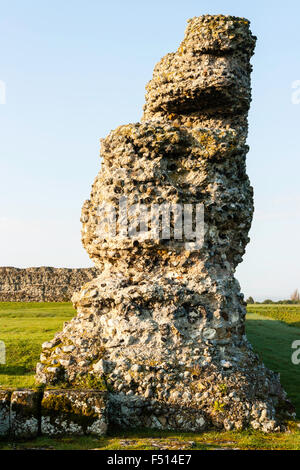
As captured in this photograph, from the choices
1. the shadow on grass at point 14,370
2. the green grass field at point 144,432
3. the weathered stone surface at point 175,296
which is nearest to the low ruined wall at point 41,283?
the green grass field at point 144,432

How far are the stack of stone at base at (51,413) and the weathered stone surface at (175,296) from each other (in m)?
0.66

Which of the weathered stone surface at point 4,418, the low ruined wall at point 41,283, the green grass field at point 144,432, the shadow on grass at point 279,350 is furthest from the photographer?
the low ruined wall at point 41,283

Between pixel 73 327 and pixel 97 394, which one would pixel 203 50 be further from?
pixel 97 394

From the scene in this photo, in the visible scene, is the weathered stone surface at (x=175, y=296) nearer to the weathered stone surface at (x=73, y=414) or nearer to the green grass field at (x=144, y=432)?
the green grass field at (x=144, y=432)

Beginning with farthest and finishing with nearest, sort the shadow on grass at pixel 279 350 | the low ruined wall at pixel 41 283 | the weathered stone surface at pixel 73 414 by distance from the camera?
the low ruined wall at pixel 41 283, the shadow on grass at pixel 279 350, the weathered stone surface at pixel 73 414

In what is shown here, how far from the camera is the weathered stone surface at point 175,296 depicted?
756 cm

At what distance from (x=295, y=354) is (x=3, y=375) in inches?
441

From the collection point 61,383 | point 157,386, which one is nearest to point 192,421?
point 157,386

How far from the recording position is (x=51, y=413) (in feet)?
22.3

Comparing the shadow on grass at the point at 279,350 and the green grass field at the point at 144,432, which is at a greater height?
the green grass field at the point at 144,432

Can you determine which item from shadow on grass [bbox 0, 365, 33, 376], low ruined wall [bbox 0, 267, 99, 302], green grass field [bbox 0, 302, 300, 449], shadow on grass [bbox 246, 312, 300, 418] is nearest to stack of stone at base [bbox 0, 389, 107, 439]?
green grass field [bbox 0, 302, 300, 449]

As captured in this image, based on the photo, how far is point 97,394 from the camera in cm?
695

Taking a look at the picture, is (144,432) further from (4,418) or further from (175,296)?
(175,296)

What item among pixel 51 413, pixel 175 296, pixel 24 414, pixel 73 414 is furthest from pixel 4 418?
pixel 175 296
